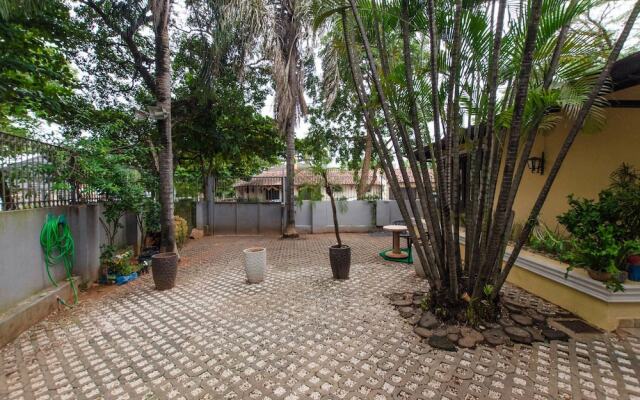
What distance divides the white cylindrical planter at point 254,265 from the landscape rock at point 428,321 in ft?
8.07

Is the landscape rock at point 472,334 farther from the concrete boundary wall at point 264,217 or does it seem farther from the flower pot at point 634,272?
the concrete boundary wall at point 264,217

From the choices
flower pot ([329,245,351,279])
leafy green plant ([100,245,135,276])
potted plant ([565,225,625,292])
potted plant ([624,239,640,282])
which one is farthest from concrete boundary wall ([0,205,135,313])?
potted plant ([624,239,640,282])

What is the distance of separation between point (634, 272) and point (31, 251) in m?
6.45

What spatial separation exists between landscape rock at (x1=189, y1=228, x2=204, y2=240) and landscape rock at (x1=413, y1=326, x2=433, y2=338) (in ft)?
26.5

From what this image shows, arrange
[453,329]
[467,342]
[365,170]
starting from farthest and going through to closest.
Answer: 1. [365,170]
2. [453,329]
3. [467,342]

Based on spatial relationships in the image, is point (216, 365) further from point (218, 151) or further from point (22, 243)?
point (218, 151)

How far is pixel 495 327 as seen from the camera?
8.64ft

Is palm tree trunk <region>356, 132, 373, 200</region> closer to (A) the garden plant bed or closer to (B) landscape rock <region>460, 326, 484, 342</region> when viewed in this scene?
(A) the garden plant bed

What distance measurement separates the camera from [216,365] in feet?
7.27

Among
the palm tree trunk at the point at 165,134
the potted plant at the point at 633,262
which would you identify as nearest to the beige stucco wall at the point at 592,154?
the potted plant at the point at 633,262

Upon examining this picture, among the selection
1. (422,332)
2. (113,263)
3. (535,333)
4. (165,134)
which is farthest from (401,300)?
(165,134)

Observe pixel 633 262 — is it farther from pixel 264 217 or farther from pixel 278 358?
pixel 264 217

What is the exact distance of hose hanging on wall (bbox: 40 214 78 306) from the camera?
11.0ft

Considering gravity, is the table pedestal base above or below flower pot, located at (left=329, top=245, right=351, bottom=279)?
below
